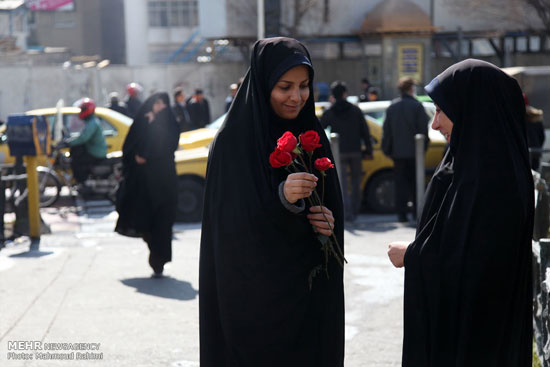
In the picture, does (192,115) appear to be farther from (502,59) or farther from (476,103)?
(502,59)

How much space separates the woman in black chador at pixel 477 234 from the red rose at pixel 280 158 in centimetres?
55

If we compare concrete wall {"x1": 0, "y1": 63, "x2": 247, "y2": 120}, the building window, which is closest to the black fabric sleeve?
concrete wall {"x1": 0, "y1": 63, "x2": 247, "y2": 120}

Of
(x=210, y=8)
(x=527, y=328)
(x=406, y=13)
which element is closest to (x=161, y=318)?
(x=527, y=328)

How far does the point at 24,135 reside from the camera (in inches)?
398

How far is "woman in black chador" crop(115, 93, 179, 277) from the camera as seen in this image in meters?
8.23

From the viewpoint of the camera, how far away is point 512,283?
127 inches

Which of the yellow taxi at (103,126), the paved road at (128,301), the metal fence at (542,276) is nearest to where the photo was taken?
the metal fence at (542,276)

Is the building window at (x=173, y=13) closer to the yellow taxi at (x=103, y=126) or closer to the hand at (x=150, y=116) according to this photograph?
the yellow taxi at (x=103, y=126)

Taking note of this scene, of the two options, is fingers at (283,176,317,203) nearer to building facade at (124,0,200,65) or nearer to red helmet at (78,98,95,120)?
red helmet at (78,98,95,120)

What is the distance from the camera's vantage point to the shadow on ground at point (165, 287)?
7594mm

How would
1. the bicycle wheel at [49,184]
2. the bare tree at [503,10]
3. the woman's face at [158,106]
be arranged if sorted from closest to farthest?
the woman's face at [158,106] → the bicycle wheel at [49,184] → the bare tree at [503,10]

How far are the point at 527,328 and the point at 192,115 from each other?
15.8m

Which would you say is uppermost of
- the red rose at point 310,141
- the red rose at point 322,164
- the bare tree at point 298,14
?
the bare tree at point 298,14

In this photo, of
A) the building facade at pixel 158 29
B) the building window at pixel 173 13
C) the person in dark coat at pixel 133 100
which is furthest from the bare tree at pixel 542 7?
the building window at pixel 173 13
